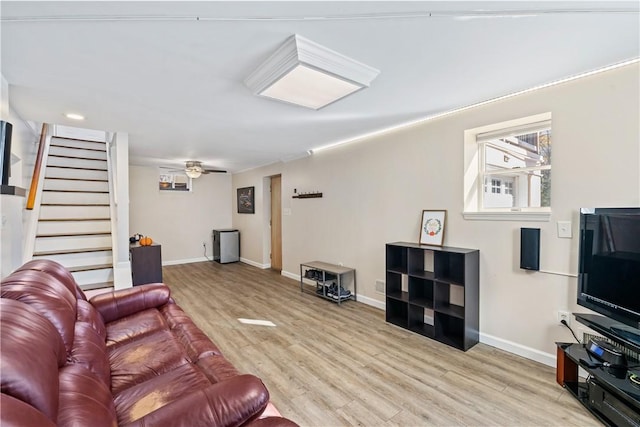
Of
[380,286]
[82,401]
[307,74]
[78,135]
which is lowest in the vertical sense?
[380,286]

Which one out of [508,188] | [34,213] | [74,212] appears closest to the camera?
[508,188]

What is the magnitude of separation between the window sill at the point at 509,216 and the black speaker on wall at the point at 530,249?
4.3 inches

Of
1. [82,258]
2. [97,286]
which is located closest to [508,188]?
[97,286]

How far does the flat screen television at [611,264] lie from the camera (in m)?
1.75

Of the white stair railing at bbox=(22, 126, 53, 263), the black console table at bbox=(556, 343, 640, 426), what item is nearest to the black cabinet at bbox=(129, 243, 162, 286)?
the white stair railing at bbox=(22, 126, 53, 263)

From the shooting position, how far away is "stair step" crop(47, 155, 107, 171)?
177 inches

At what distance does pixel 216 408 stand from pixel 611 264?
2.45 m

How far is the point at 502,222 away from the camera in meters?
2.69

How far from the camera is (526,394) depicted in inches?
81.7

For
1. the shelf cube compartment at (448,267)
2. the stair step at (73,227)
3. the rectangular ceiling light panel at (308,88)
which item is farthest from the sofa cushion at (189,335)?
the stair step at (73,227)

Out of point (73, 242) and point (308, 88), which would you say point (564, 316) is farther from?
point (73, 242)

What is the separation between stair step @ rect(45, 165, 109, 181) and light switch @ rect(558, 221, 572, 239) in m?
5.83

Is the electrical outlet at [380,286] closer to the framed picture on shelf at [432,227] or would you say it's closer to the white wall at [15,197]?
the framed picture on shelf at [432,227]

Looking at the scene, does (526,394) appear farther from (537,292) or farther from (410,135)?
(410,135)
